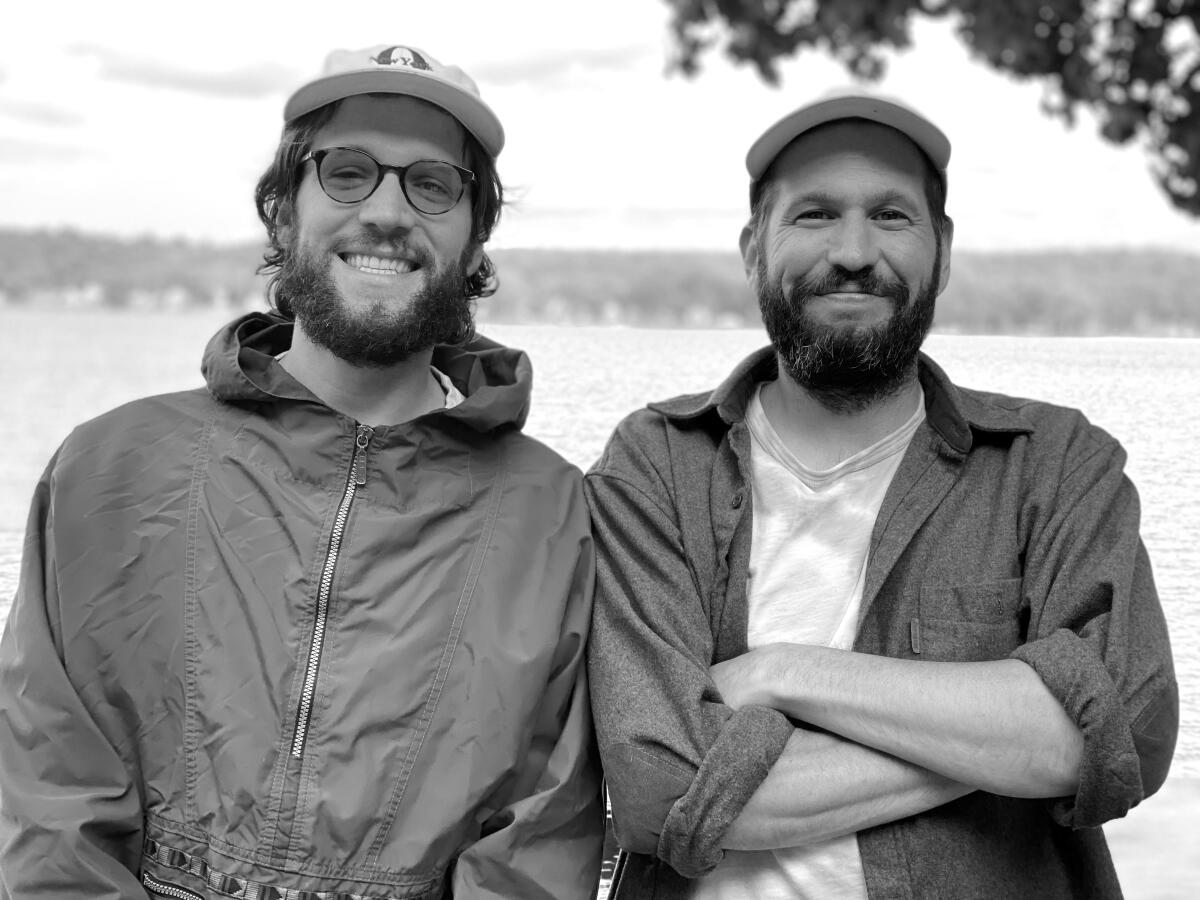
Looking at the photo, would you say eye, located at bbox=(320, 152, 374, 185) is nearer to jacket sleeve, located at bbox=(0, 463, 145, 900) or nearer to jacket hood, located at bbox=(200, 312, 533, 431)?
jacket hood, located at bbox=(200, 312, 533, 431)

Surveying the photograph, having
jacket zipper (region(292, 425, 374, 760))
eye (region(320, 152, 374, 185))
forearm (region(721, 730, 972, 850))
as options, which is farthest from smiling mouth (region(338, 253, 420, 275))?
forearm (region(721, 730, 972, 850))

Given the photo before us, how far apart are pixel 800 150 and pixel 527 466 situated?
0.69m

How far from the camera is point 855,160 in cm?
202

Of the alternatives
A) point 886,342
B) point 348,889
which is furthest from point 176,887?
point 886,342

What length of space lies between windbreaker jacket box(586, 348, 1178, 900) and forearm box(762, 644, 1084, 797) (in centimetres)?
3

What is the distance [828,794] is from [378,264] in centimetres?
105

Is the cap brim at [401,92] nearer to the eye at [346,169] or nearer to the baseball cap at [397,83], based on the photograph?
the baseball cap at [397,83]

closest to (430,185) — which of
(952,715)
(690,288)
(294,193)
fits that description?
(294,193)

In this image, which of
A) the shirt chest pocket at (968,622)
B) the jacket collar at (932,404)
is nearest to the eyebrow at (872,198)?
the jacket collar at (932,404)

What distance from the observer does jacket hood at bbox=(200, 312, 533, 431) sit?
1.89m

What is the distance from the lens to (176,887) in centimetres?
173

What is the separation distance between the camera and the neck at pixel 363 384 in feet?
6.65

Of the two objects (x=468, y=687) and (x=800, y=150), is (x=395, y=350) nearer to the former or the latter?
(x=468, y=687)

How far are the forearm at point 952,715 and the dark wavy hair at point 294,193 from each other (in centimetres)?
97
